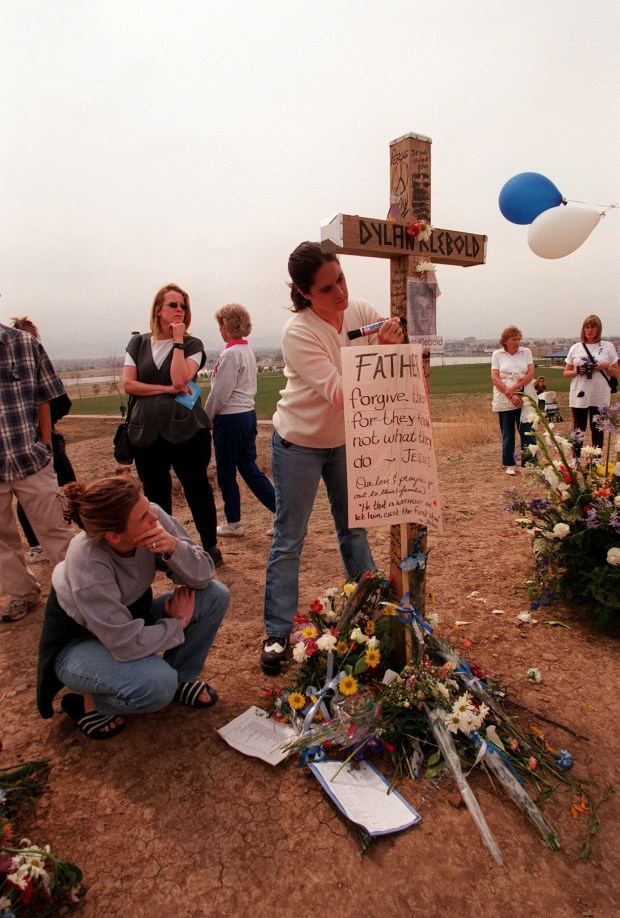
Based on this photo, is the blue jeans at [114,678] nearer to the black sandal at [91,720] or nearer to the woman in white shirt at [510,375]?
the black sandal at [91,720]

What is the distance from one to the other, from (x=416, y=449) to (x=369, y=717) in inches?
41.9

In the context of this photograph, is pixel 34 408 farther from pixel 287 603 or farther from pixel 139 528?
pixel 287 603

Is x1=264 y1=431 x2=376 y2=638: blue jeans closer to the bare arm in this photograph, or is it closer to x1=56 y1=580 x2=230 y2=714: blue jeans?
x1=56 y1=580 x2=230 y2=714: blue jeans

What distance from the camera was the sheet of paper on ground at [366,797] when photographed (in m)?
1.80

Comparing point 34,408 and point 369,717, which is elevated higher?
point 34,408

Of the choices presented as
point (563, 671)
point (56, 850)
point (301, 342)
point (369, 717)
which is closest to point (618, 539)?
point (563, 671)

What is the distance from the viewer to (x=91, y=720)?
2.31 m

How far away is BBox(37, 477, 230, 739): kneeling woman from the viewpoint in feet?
6.91

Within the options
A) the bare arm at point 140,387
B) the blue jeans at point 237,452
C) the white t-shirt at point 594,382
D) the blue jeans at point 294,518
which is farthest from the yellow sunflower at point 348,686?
the white t-shirt at point 594,382

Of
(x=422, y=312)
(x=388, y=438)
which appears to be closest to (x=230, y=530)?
(x=388, y=438)

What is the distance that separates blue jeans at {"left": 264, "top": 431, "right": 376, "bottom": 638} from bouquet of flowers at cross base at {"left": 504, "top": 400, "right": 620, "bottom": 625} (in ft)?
3.65

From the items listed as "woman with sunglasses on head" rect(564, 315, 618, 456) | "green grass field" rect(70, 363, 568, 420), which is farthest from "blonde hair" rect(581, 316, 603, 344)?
"green grass field" rect(70, 363, 568, 420)

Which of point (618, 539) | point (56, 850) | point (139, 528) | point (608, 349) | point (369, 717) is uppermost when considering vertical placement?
point (608, 349)

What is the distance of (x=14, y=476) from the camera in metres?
3.33
